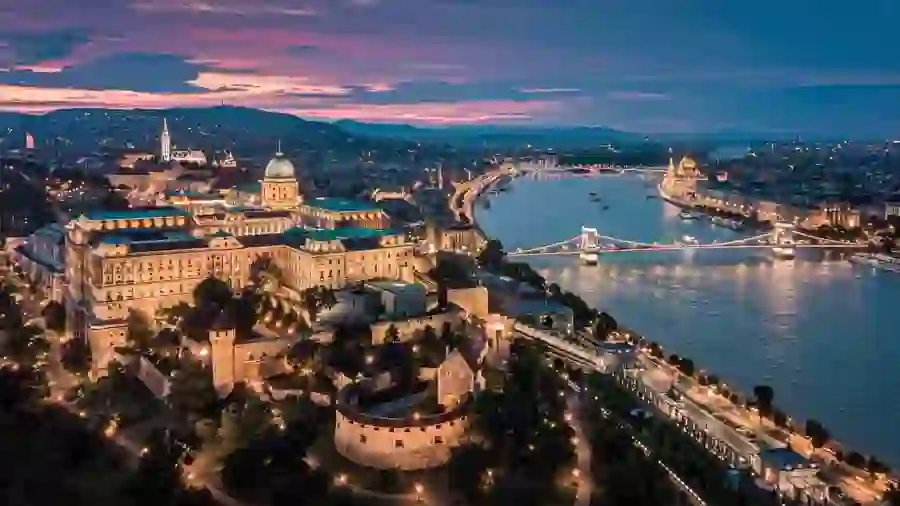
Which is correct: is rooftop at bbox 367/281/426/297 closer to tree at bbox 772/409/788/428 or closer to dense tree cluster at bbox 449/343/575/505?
dense tree cluster at bbox 449/343/575/505

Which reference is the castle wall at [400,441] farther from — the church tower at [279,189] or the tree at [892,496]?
the church tower at [279,189]

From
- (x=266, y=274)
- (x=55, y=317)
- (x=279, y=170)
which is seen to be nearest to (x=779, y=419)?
(x=266, y=274)

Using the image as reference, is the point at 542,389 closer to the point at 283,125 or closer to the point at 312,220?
the point at 312,220

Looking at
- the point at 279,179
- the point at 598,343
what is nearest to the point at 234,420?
the point at 598,343

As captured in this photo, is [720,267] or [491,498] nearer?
[491,498]

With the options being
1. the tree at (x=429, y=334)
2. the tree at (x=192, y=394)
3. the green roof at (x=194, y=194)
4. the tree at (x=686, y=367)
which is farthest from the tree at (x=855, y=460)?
the green roof at (x=194, y=194)

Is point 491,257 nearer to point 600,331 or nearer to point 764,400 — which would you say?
point 600,331
